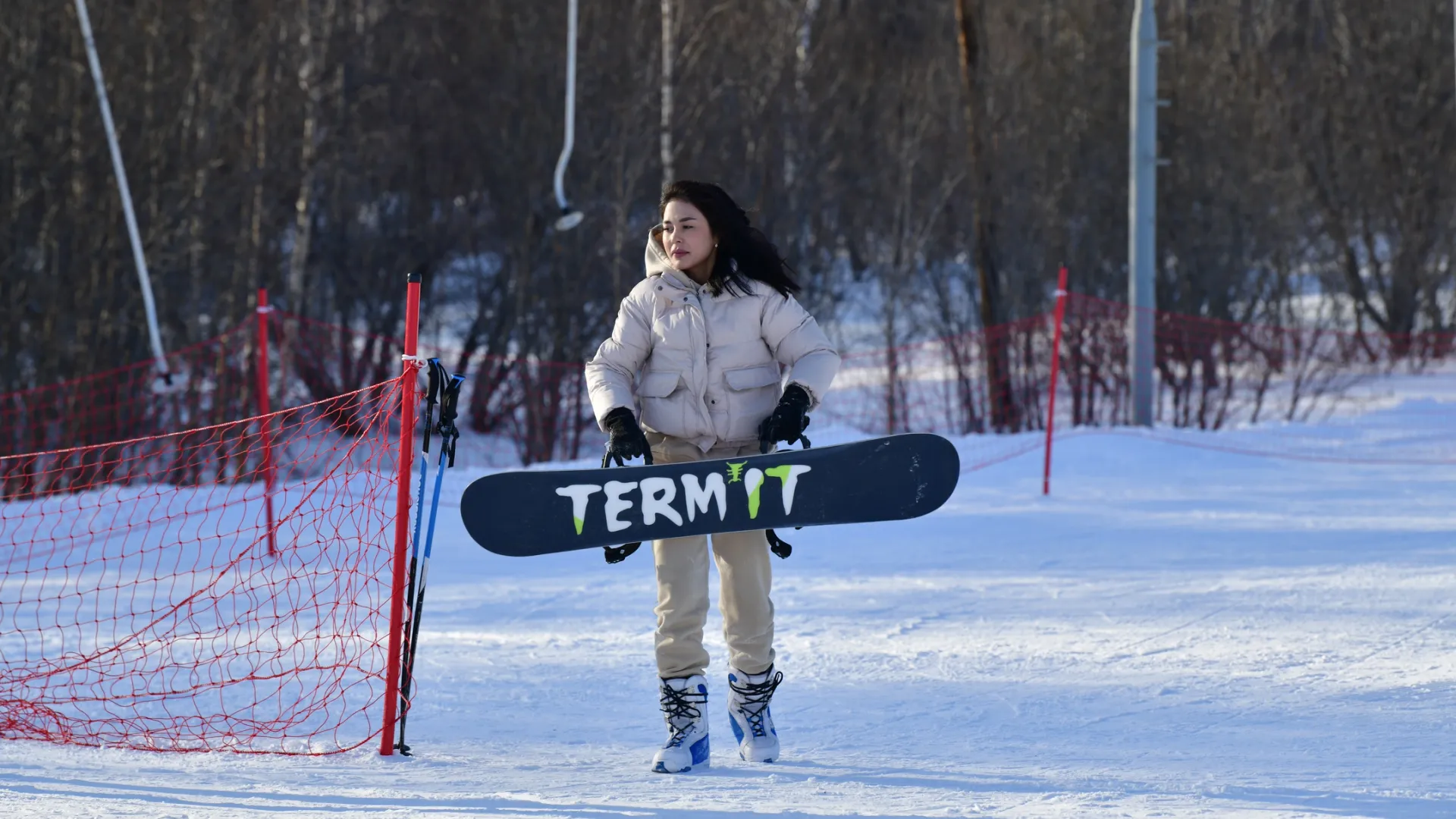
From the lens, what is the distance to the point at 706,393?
12.4ft

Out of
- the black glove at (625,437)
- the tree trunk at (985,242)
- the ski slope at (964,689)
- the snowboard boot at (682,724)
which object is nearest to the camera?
the ski slope at (964,689)

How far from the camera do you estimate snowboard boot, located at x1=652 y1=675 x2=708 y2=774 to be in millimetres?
3744

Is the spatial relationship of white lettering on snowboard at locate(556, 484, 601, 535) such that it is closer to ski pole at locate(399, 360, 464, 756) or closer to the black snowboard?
the black snowboard

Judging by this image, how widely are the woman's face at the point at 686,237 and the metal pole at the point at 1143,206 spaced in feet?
29.1

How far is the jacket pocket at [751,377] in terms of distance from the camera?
3.77 metres

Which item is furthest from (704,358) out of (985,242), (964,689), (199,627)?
(985,242)

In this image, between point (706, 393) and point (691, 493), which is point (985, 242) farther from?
Answer: point (691, 493)

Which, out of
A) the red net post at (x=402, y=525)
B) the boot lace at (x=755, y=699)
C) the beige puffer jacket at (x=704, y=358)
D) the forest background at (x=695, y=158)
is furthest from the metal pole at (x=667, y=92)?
the boot lace at (x=755, y=699)

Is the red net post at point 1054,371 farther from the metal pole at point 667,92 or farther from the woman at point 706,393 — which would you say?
the metal pole at point 667,92

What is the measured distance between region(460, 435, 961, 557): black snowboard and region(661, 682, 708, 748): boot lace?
1.36 ft

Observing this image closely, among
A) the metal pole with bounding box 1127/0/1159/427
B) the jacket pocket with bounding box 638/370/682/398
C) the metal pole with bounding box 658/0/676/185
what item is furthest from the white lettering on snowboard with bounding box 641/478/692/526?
the metal pole with bounding box 658/0/676/185

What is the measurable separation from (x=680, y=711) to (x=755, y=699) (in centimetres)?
20

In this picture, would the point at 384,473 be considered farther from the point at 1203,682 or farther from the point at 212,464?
the point at 1203,682

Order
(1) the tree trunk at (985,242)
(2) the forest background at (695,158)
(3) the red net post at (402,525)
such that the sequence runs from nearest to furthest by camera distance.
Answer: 1. (3) the red net post at (402,525)
2. (2) the forest background at (695,158)
3. (1) the tree trunk at (985,242)
